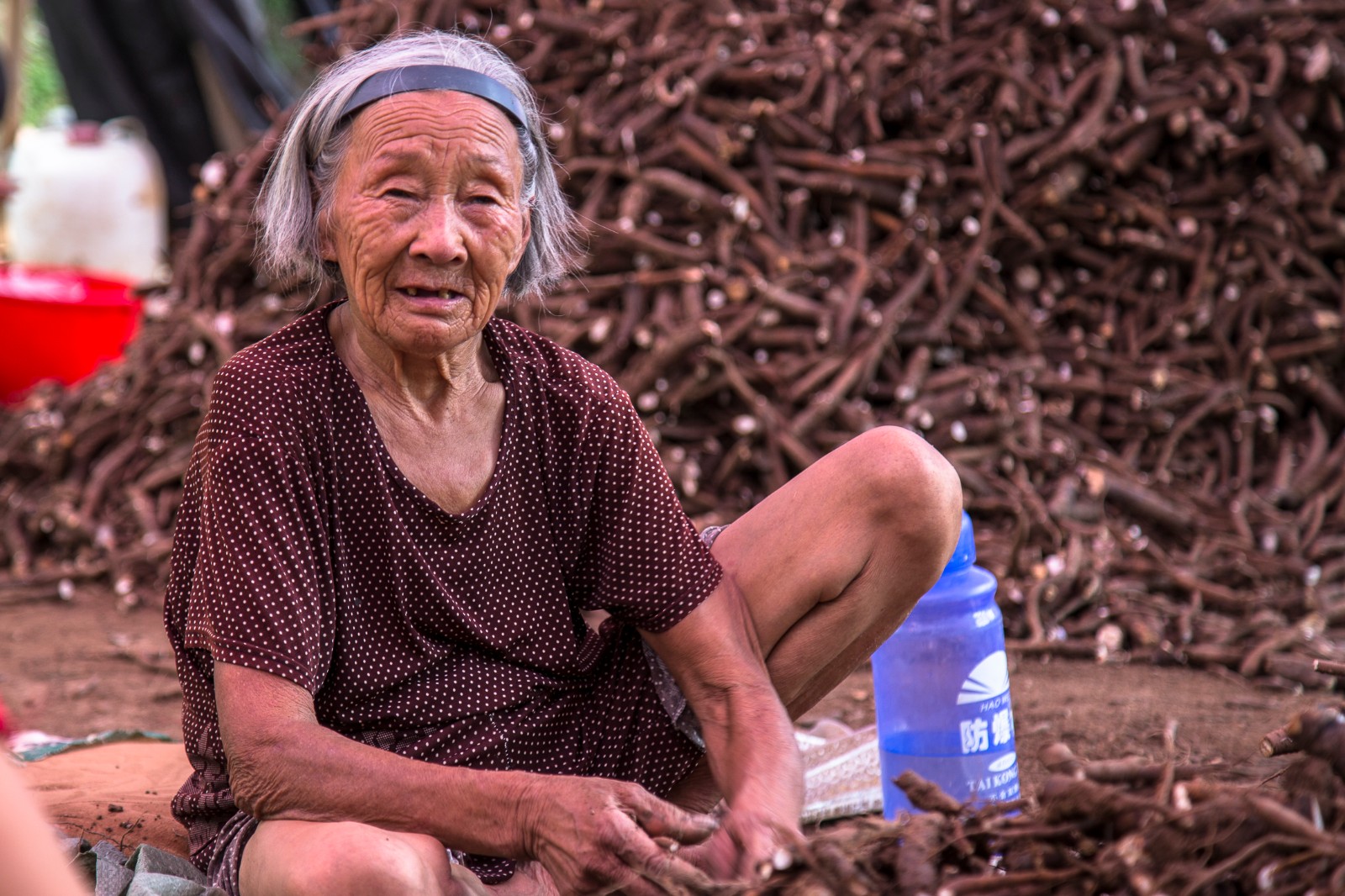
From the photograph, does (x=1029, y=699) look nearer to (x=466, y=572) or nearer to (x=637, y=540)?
(x=637, y=540)

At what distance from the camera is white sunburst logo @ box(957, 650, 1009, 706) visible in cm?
227

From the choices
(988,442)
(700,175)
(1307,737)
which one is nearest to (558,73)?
(700,175)

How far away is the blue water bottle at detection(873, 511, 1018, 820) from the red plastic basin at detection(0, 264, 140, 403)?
477cm

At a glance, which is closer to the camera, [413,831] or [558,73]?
[413,831]

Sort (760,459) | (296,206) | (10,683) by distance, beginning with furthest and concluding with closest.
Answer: (760,459) < (10,683) < (296,206)

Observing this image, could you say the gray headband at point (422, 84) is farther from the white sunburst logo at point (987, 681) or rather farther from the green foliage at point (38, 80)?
the green foliage at point (38, 80)

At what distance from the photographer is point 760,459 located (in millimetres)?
4309

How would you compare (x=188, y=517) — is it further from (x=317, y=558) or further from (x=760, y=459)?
(x=760, y=459)

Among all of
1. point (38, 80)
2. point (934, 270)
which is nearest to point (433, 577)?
point (934, 270)

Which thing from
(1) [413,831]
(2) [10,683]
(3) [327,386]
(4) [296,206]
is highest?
(4) [296,206]

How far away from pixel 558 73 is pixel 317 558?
355 centimetres

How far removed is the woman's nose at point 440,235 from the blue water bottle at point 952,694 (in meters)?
0.97

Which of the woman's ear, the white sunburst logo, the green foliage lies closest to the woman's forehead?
the woman's ear

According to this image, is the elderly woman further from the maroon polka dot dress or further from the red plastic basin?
the red plastic basin
